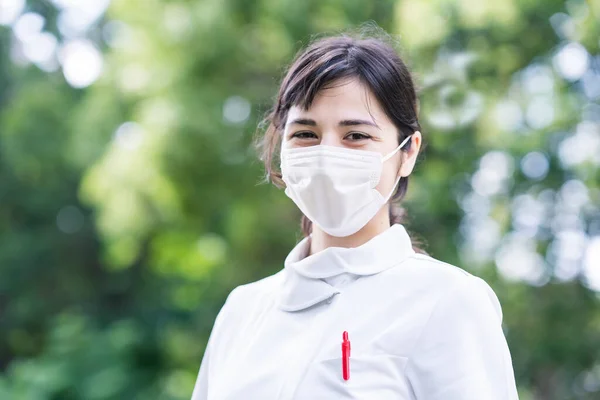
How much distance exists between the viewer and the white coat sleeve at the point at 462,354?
143cm

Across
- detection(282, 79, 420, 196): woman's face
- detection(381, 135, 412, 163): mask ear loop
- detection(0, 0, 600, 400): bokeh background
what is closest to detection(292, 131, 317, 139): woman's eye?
detection(282, 79, 420, 196): woman's face

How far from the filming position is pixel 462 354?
1439 millimetres

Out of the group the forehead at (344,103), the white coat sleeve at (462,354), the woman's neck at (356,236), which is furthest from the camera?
the woman's neck at (356,236)

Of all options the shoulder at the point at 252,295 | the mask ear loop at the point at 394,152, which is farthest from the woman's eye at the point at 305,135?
the shoulder at the point at 252,295

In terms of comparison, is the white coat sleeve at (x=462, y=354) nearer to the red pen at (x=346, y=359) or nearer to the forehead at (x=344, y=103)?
the red pen at (x=346, y=359)

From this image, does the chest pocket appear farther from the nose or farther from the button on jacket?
the nose

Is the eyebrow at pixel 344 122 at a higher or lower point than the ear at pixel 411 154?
higher

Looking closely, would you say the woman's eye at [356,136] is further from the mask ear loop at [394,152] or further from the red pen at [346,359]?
the red pen at [346,359]

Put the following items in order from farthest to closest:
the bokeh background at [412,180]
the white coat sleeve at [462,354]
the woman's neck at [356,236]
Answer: the bokeh background at [412,180]
the woman's neck at [356,236]
the white coat sleeve at [462,354]

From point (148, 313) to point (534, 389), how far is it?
5.57m

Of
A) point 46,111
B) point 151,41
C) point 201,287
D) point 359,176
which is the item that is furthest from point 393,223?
point 46,111

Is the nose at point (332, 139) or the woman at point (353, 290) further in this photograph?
the nose at point (332, 139)

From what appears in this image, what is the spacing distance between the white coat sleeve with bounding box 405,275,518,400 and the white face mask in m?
0.24

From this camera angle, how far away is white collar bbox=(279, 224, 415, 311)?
161cm
